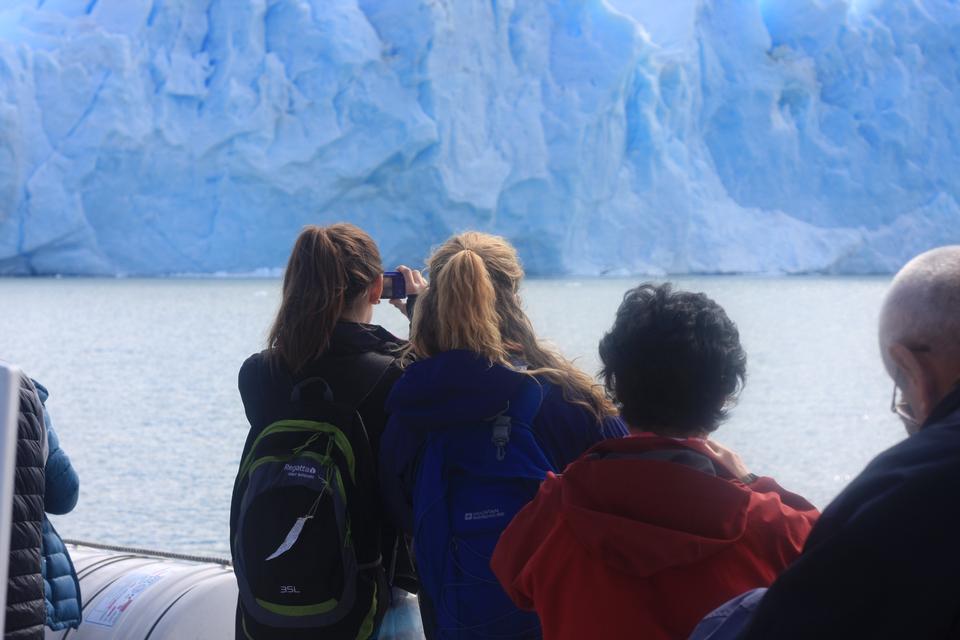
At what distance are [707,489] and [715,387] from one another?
0.15 m

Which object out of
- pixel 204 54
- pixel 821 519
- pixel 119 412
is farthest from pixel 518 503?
pixel 204 54

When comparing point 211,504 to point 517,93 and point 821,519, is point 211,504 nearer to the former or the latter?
point 821,519

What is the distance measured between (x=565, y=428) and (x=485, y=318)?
182mm

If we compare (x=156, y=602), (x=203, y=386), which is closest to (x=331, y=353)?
(x=156, y=602)

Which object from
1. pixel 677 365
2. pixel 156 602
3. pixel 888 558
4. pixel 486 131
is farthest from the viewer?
pixel 486 131

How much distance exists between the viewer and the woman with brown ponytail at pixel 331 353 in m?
1.38

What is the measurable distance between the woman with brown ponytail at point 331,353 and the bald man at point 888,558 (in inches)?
32.9

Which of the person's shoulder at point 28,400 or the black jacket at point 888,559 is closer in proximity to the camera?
the black jacket at point 888,559

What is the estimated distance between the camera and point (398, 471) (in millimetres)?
1305

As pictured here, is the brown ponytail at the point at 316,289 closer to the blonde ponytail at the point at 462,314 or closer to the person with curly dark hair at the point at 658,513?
the blonde ponytail at the point at 462,314

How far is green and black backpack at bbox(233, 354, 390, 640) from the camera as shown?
1.30 m

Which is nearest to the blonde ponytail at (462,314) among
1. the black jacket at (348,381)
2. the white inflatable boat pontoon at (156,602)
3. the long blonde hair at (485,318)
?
the long blonde hair at (485,318)

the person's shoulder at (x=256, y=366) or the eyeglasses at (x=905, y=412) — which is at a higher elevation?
the eyeglasses at (x=905, y=412)

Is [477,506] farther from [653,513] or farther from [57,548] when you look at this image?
[57,548]
